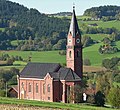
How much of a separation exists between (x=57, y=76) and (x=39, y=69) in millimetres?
5922

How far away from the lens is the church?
88.8 m

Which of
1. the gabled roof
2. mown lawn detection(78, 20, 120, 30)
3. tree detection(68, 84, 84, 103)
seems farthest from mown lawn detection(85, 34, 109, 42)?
tree detection(68, 84, 84, 103)

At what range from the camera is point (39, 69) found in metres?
94.4

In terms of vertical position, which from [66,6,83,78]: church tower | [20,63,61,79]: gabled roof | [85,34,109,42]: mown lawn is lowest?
[20,63,61,79]: gabled roof

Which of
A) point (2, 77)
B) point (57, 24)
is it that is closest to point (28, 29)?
point (57, 24)

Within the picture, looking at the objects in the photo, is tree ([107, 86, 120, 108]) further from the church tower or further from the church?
the church tower

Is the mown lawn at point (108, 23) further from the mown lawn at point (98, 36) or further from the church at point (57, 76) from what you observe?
the church at point (57, 76)

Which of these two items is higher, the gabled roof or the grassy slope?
the gabled roof

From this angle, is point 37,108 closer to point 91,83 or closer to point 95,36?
point 91,83

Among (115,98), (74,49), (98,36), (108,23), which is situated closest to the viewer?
(115,98)

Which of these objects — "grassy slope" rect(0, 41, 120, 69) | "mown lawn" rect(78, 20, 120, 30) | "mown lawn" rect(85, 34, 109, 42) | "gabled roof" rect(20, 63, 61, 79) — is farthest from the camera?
"mown lawn" rect(78, 20, 120, 30)

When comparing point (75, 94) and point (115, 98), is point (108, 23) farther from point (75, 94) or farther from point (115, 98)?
point (115, 98)

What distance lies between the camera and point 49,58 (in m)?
141

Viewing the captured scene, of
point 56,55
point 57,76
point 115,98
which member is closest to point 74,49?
point 57,76
